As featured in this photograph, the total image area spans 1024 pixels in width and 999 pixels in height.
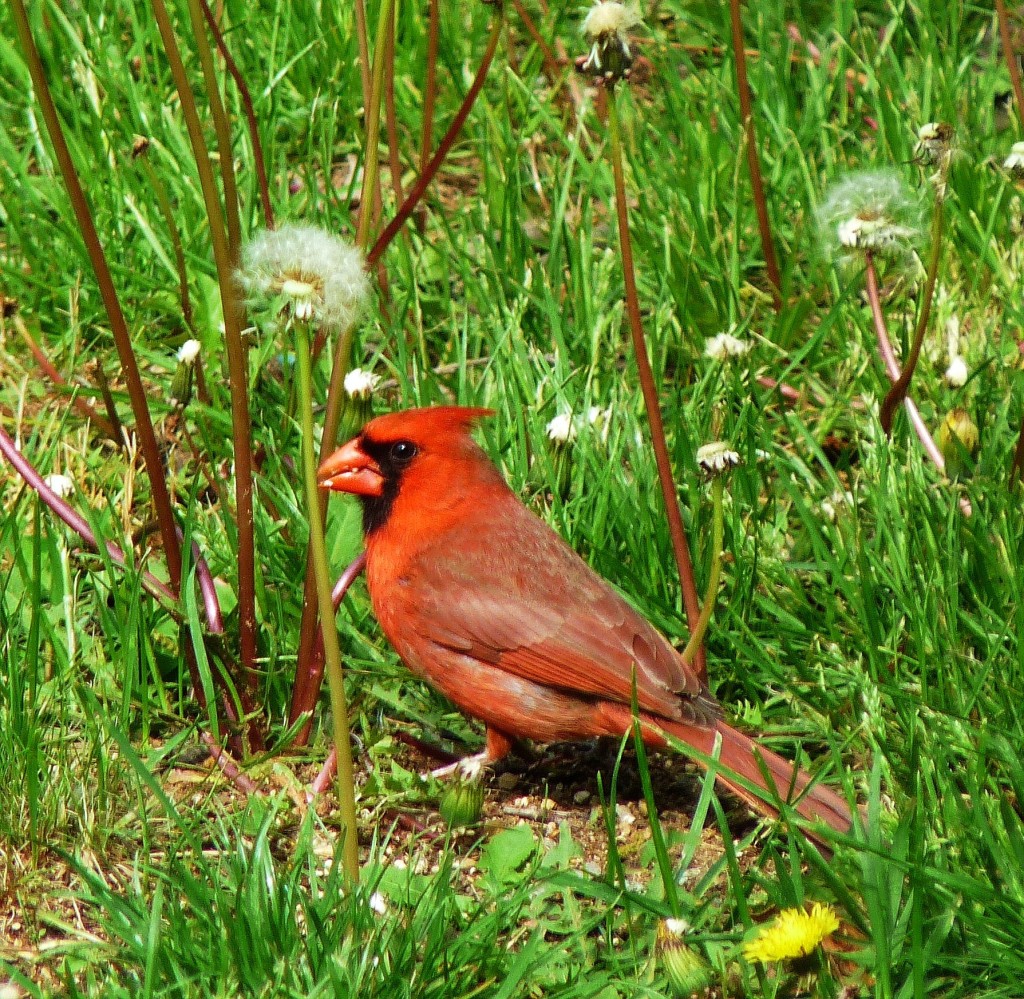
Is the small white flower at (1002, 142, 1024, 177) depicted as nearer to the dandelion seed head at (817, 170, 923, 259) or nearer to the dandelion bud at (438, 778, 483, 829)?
the dandelion seed head at (817, 170, 923, 259)

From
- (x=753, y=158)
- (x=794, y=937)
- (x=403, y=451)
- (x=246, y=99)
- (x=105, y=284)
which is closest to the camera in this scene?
(x=794, y=937)

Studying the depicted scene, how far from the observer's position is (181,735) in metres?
2.96

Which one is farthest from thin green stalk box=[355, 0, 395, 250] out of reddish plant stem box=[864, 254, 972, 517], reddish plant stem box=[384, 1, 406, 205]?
reddish plant stem box=[864, 254, 972, 517]

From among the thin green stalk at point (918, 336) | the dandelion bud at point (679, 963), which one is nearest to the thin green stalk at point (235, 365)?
the dandelion bud at point (679, 963)

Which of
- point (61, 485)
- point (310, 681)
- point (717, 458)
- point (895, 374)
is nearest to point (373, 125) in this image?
point (717, 458)

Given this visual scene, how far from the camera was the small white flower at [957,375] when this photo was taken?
373cm

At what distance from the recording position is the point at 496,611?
3088 millimetres

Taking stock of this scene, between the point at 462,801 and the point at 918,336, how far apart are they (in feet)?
4.49

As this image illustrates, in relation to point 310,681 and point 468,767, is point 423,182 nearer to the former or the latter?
point 310,681

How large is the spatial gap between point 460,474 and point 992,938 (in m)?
1.40

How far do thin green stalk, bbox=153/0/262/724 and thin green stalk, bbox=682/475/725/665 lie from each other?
826 mm

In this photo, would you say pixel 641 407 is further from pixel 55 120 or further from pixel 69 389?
pixel 55 120

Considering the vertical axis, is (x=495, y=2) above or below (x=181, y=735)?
above

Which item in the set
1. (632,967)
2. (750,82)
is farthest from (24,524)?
(750,82)
